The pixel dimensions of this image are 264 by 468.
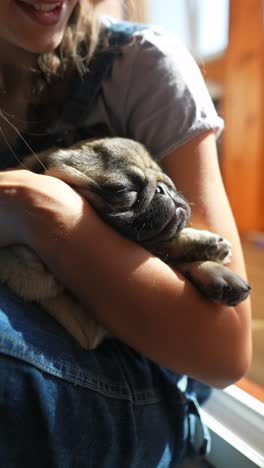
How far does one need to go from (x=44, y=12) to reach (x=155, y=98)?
0.26 meters

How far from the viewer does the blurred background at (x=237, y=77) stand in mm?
1988

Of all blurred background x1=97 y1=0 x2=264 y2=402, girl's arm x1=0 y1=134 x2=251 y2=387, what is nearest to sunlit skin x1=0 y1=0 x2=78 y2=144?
girl's arm x1=0 y1=134 x2=251 y2=387

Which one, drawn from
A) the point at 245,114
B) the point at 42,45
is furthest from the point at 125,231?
the point at 245,114

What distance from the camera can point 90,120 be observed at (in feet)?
2.82

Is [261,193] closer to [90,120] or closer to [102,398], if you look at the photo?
[90,120]

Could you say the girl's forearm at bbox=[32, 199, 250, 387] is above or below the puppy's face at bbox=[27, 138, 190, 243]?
below

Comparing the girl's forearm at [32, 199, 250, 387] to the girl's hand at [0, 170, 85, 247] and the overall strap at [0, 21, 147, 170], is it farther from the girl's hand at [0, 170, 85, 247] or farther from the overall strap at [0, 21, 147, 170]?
the overall strap at [0, 21, 147, 170]

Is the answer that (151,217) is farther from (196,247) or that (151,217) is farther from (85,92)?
(85,92)

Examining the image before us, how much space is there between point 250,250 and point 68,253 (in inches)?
55.6

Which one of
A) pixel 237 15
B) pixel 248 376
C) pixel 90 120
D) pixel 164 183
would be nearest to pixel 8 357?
pixel 164 183

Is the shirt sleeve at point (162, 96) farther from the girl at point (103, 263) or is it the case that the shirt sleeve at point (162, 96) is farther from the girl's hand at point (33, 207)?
the girl's hand at point (33, 207)

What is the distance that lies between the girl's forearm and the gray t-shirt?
253 millimetres

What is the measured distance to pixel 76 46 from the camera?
Result: 0.88m

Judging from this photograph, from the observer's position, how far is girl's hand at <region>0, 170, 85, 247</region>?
2.08 ft
